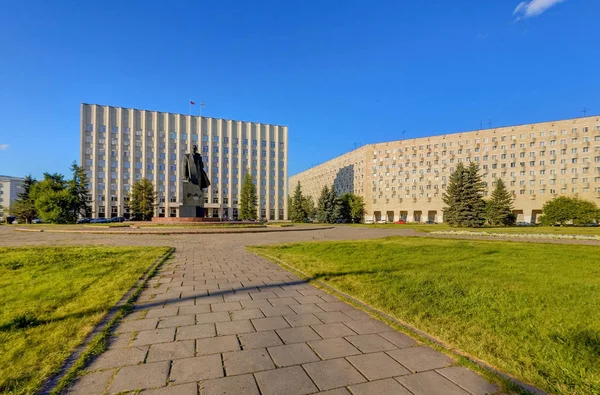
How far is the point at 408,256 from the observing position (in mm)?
9602

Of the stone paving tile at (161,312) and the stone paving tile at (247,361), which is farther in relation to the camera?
the stone paving tile at (161,312)

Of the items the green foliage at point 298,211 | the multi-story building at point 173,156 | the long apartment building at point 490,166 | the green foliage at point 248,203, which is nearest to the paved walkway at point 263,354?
the green foliage at point 298,211

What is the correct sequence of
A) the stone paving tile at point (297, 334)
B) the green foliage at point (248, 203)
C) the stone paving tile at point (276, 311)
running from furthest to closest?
the green foliage at point (248, 203) < the stone paving tile at point (276, 311) < the stone paving tile at point (297, 334)

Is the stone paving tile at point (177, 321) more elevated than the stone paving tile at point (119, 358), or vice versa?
the stone paving tile at point (119, 358)

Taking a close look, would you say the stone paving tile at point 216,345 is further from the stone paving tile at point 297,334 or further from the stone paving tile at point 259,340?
the stone paving tile at point 297,334

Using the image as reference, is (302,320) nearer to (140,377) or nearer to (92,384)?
(140,377)

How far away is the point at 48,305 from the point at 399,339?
5043 millimetres

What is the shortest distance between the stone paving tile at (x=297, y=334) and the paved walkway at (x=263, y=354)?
0.04 ft

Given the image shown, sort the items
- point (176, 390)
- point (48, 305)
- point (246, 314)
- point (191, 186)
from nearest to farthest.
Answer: point (176, 390) < point (246, 314) < point (48, 305) < point (191, 186)

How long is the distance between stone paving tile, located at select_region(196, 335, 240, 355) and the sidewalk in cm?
1

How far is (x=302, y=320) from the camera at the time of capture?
Result: 4168mm

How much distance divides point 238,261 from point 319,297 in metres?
4.58

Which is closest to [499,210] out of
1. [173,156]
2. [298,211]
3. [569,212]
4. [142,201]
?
[569,212]

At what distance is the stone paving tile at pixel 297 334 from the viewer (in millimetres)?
3492
